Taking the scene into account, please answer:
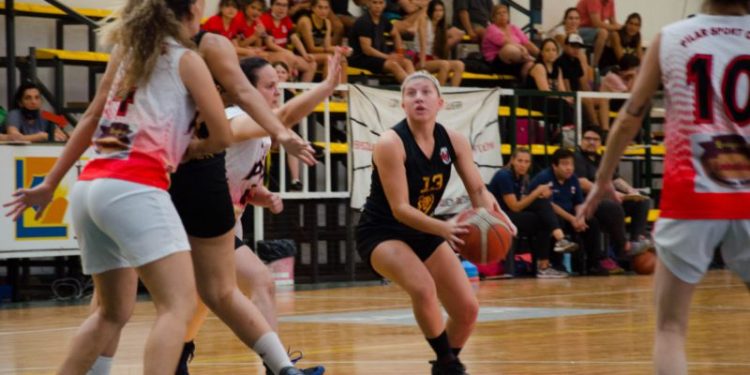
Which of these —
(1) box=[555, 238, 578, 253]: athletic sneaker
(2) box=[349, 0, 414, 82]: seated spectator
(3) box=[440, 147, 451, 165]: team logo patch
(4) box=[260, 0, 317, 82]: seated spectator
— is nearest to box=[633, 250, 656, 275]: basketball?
(1) box=[555, 238, 578, 253]: athletic sneaker

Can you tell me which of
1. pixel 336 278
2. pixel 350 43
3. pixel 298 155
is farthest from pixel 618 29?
pixel 298 155

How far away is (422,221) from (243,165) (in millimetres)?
927

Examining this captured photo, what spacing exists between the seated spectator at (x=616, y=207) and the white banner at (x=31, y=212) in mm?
6821

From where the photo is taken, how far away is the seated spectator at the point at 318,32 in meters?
16.9

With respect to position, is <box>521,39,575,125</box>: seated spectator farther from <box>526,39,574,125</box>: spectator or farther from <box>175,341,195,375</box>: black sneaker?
<box>175,341,195,375</box>: black sneaker

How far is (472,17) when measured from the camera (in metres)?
20.2

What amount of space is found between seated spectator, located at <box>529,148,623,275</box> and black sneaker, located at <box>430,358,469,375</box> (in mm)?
9714

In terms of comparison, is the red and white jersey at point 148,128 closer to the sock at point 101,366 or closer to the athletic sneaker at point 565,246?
the sock at point 101,366

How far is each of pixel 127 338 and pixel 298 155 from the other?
476 centimetres

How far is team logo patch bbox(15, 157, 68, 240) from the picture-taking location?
1309cm

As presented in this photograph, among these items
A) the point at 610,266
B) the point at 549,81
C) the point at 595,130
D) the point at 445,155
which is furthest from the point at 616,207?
the point at 445,155

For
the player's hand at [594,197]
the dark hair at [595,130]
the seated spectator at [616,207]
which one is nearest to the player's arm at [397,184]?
the player's hand at [594,197]

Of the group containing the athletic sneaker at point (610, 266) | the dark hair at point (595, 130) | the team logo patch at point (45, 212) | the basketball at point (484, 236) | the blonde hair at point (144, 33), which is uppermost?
the blonde hair at point (144, 33)

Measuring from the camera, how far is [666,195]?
15.1ft
